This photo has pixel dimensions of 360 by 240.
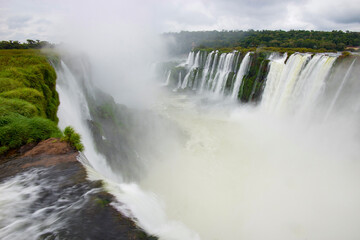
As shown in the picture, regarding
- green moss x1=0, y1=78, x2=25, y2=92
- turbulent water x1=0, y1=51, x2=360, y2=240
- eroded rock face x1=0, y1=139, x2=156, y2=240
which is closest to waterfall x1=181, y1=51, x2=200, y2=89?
turbulent water x1=0, y1=51, x2=360, y2=240

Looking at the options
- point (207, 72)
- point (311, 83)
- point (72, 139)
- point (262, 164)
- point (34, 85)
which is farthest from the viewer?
point (207, 72)

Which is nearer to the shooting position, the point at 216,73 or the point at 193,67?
the point at 216,73

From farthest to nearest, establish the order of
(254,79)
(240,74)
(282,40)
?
(282,40)
(240,74)
(254,79)

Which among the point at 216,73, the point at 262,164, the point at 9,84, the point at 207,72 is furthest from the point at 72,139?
the point at 207,72

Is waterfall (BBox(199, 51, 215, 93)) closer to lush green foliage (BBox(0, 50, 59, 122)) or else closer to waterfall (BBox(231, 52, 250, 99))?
waterfall (BBox(231, 52, 250, 99))

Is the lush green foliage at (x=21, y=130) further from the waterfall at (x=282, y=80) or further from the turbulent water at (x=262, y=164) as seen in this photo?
the waterfall at (x=282, y=80)

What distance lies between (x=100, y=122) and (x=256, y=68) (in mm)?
19251

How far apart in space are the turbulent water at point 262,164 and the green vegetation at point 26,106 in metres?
1.58

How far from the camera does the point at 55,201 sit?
388 centimetres

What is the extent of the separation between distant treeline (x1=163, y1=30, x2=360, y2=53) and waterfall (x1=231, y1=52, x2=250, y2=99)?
65.3 feet

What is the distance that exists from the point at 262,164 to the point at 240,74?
613 inches

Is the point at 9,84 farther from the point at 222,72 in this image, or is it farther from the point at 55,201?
the point at 222,72

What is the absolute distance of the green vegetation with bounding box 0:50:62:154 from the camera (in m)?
5.19

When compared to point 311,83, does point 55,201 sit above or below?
below
